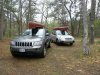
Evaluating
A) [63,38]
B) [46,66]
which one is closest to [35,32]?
[46,66]

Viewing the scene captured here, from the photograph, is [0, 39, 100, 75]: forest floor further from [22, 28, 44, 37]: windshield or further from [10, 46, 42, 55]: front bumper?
[22, 28, 44, 37]: windshield

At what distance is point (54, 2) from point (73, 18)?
486cm

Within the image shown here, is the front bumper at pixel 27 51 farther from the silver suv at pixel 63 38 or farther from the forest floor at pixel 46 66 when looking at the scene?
the silver suv at pixel 63 38

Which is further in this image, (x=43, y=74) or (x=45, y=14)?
(x=45, y=14)

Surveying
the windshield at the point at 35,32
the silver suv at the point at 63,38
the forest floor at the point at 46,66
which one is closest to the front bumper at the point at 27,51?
the forest floor at the point at 46,66

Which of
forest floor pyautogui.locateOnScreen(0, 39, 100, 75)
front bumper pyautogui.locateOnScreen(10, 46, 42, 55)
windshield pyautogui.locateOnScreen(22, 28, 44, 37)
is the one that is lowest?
forest floor pyautogui.locateOnScreen(0, 39, 100, 75)

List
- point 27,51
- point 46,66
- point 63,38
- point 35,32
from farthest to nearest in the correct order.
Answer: point 63,38
point 35,32
point 27,51
point 46,66

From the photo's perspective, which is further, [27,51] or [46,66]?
[27,51]

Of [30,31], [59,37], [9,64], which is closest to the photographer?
[9,64]

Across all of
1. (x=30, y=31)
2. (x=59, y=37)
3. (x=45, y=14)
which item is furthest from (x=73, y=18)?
(x=30, y=31)

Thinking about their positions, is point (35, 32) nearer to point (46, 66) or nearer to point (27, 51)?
point (27, 51)

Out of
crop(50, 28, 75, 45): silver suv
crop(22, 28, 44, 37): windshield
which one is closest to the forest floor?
crop(22, 28, 44, 37): windshield

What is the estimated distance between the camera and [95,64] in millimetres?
8117

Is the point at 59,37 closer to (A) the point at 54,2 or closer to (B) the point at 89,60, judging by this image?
(B) the point at 89,60
